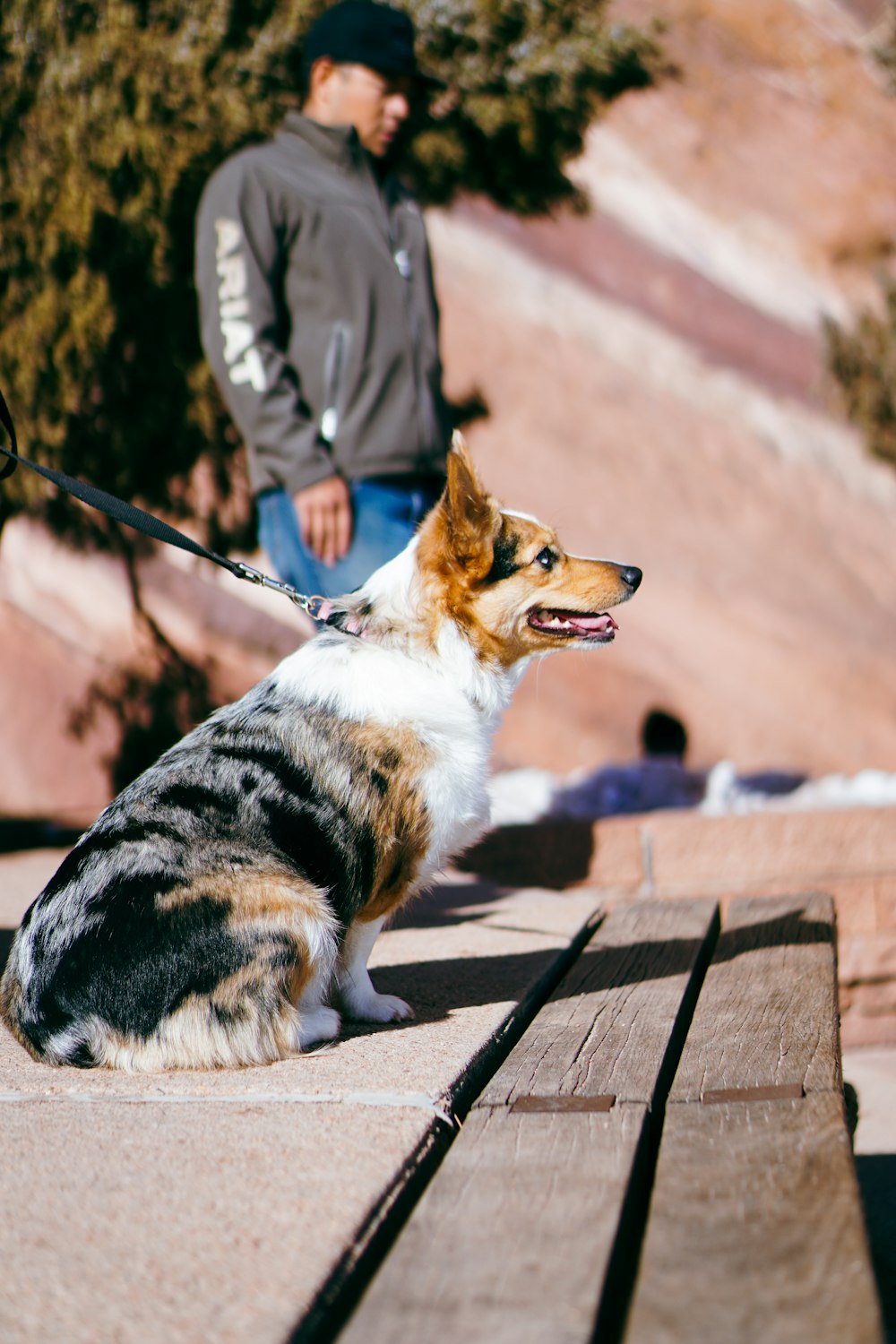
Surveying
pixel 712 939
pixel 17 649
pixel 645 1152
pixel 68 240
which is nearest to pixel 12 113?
pixel 68 240

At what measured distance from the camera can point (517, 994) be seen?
290 cm

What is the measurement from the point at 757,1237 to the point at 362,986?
145 cm

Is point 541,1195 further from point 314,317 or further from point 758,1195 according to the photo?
point 314,317

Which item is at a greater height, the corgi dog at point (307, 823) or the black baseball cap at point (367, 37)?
the black baseball cap at point (367, 37)

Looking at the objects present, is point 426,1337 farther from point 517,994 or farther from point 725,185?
point 725,185

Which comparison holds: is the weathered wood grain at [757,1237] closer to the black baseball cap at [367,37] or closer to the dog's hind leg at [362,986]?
the dog's hind leg at [362,986]

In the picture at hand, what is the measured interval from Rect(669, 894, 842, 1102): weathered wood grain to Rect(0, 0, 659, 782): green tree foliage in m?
3.26

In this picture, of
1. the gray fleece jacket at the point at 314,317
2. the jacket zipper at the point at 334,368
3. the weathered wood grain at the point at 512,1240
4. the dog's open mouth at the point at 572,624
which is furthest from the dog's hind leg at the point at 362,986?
the jacket zipper at the point at 334,368

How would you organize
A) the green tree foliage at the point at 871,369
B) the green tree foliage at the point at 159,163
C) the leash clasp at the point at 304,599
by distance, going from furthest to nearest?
1. the green tree foliage at the point at 871,369
2. the green tree foliage at the point at 159,163
3. the leash clasp at the point at 304,599

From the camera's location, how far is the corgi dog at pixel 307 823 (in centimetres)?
246

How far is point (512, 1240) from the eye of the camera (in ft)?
5.03

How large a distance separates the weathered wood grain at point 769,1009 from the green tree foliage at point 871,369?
25.5ft

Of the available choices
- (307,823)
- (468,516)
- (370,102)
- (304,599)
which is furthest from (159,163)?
(307,823)

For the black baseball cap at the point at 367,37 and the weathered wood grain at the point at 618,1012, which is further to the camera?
the black baseball cap at the point at 367,37
